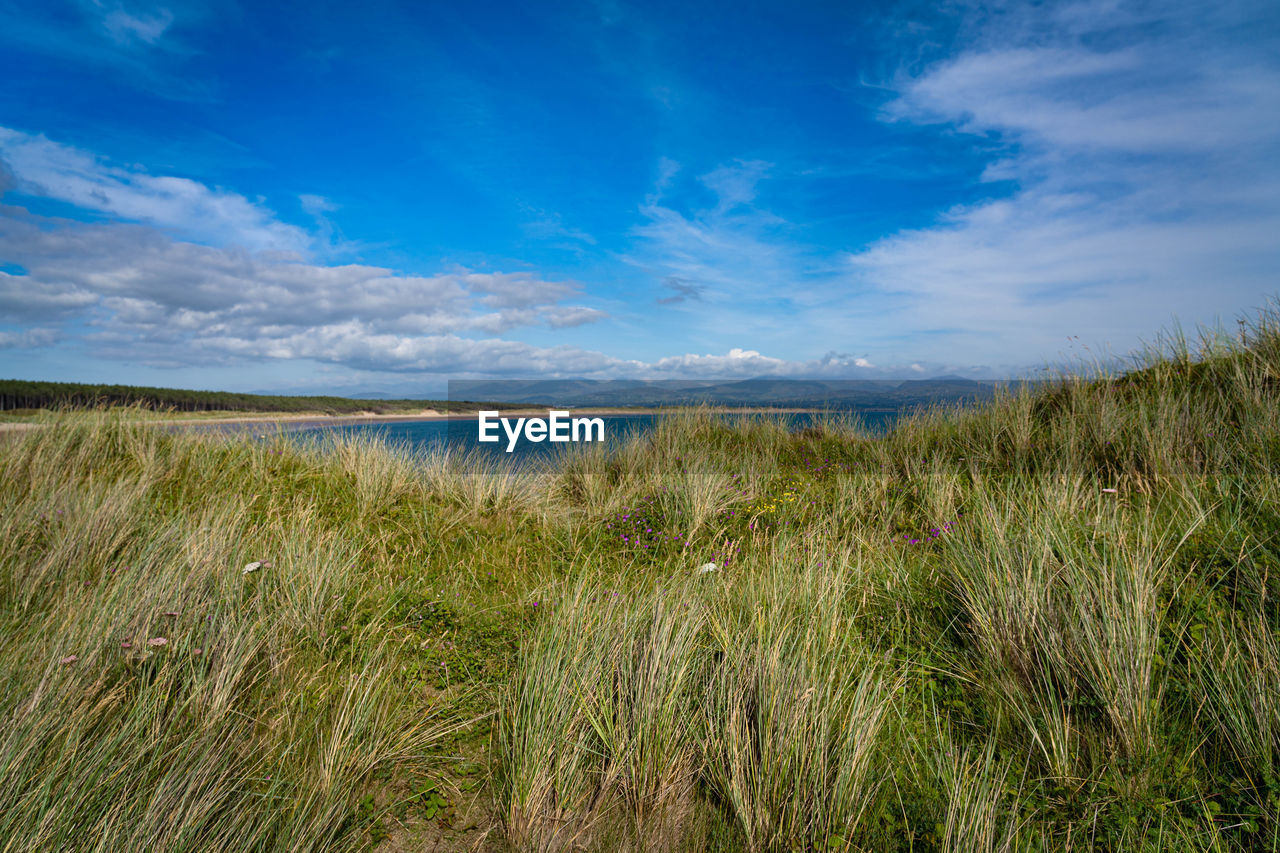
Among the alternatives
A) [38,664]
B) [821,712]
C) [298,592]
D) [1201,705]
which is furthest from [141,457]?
[1201,705]

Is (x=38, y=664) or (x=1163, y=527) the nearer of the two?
(x=38, y=664)

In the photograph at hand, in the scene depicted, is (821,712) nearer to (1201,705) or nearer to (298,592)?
(1201,705)

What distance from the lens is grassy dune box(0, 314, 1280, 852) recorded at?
6.48ft

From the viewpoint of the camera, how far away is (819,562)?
426 cm

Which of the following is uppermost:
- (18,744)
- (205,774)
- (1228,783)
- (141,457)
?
(141,457)

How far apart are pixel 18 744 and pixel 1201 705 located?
413 centimetres
